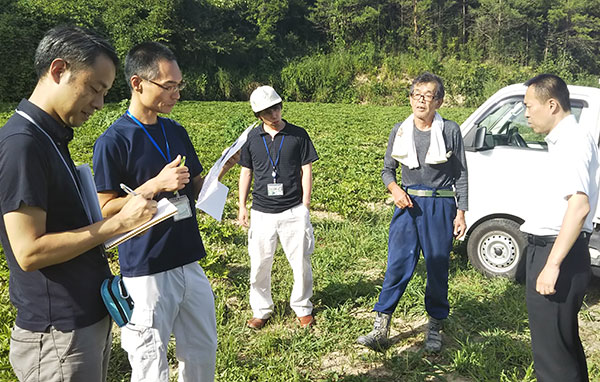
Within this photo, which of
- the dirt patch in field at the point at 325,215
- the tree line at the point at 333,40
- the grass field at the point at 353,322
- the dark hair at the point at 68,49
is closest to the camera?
the dark hair at the point at 68,49

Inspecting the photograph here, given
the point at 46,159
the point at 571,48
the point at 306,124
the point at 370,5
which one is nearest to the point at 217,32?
the point at 370,5

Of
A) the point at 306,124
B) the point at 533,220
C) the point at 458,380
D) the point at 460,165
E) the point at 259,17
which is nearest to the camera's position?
the point at 533,220

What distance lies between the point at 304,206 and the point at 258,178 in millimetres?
478

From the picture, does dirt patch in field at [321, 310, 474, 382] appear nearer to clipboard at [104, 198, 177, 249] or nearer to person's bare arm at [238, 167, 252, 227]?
person's bare arm at [238, 167, 252, 227]

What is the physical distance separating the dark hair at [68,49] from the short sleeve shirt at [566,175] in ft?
7.39

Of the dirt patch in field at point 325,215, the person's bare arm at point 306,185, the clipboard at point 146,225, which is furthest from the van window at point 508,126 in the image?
the clipboard at point 146,225

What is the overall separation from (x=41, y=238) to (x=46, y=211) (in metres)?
0.11

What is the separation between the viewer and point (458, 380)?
3.27 m

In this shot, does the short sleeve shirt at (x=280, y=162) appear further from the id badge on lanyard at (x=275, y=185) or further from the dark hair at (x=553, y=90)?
the dark hair at (x=553, y=90)

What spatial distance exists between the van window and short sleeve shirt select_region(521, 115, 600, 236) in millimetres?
2440

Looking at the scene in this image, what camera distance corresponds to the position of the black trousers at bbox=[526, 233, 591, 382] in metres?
2.45

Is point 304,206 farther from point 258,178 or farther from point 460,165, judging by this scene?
point 460,165

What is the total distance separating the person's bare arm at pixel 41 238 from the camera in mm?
1576

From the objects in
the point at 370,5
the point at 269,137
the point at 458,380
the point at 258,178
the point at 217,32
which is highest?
the point at 370,5
